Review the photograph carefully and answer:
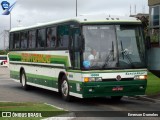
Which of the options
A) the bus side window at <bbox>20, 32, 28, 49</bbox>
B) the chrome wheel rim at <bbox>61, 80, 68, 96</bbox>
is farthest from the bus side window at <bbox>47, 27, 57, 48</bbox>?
the bus side window at <bbox>20, 32, 28, 49</bbox>

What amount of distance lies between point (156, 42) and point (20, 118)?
8.33 metres

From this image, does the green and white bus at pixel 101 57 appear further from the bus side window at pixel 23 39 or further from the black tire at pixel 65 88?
the bus side window at pixel 23 39

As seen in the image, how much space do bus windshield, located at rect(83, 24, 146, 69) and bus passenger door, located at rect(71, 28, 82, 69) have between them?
270 mm

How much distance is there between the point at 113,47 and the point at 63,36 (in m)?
2.43

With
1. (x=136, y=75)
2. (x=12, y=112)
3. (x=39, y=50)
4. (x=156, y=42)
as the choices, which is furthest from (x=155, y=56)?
(x=12, y=112)

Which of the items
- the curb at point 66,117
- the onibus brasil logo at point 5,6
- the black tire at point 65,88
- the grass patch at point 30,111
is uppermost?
the onibus brasil logo at point 5,6

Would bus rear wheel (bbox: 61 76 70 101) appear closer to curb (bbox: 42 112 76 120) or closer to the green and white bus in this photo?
the green and white bus

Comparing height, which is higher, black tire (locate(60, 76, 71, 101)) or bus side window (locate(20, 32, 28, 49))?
bus side window (locate(20, 32, 28, 49))

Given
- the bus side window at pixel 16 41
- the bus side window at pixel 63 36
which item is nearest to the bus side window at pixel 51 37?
the bus side window at pixel 63 36

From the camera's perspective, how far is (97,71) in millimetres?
15078

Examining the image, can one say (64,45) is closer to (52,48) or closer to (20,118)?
(52,48)

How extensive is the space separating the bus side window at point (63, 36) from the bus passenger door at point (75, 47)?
59 centimetres

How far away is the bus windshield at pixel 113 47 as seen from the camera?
15.2 metres

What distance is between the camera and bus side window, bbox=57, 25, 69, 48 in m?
16.6
